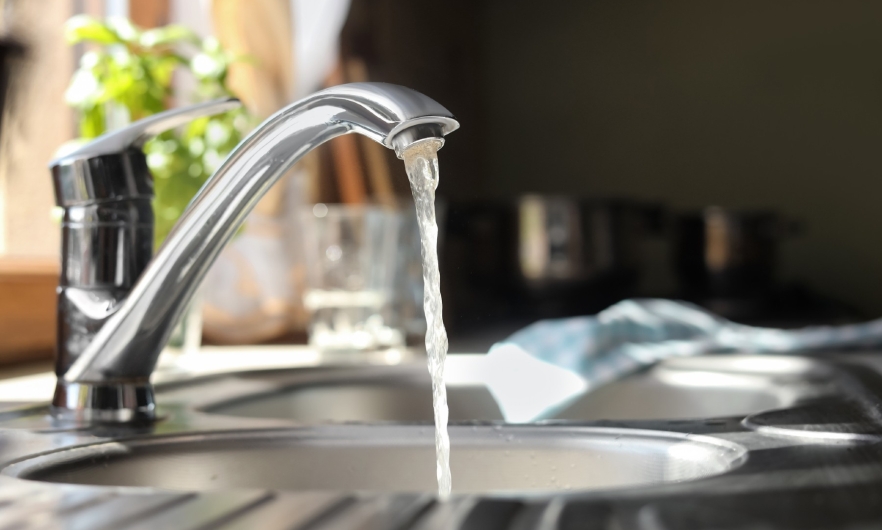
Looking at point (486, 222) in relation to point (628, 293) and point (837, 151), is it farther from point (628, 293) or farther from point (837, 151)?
point (837, 151)

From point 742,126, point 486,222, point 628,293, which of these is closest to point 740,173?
point 742,126

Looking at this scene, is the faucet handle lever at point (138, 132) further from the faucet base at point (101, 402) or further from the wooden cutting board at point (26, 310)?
the wooden cutting board at point (26, 310)

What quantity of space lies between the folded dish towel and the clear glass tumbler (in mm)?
258

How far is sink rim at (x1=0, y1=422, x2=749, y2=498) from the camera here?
463 mm

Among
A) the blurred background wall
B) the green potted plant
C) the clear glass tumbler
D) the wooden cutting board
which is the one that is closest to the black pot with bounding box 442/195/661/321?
the blurred background wall

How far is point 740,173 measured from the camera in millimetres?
1396

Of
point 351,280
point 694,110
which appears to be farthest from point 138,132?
point 694,110

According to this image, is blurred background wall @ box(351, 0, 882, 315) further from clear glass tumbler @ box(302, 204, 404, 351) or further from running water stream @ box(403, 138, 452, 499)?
running water stream @ box(403, 138, 452, 499)

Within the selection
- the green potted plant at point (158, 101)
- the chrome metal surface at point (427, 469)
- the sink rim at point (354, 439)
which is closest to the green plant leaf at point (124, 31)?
the green potted plant at point (158, 101)

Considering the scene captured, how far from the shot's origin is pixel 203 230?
52 cm

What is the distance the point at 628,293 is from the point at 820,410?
2.74 ft

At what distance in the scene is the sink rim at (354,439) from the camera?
1.52 feet

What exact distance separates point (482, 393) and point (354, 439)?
1.02 feet

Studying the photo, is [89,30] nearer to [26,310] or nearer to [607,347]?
[26,310]
